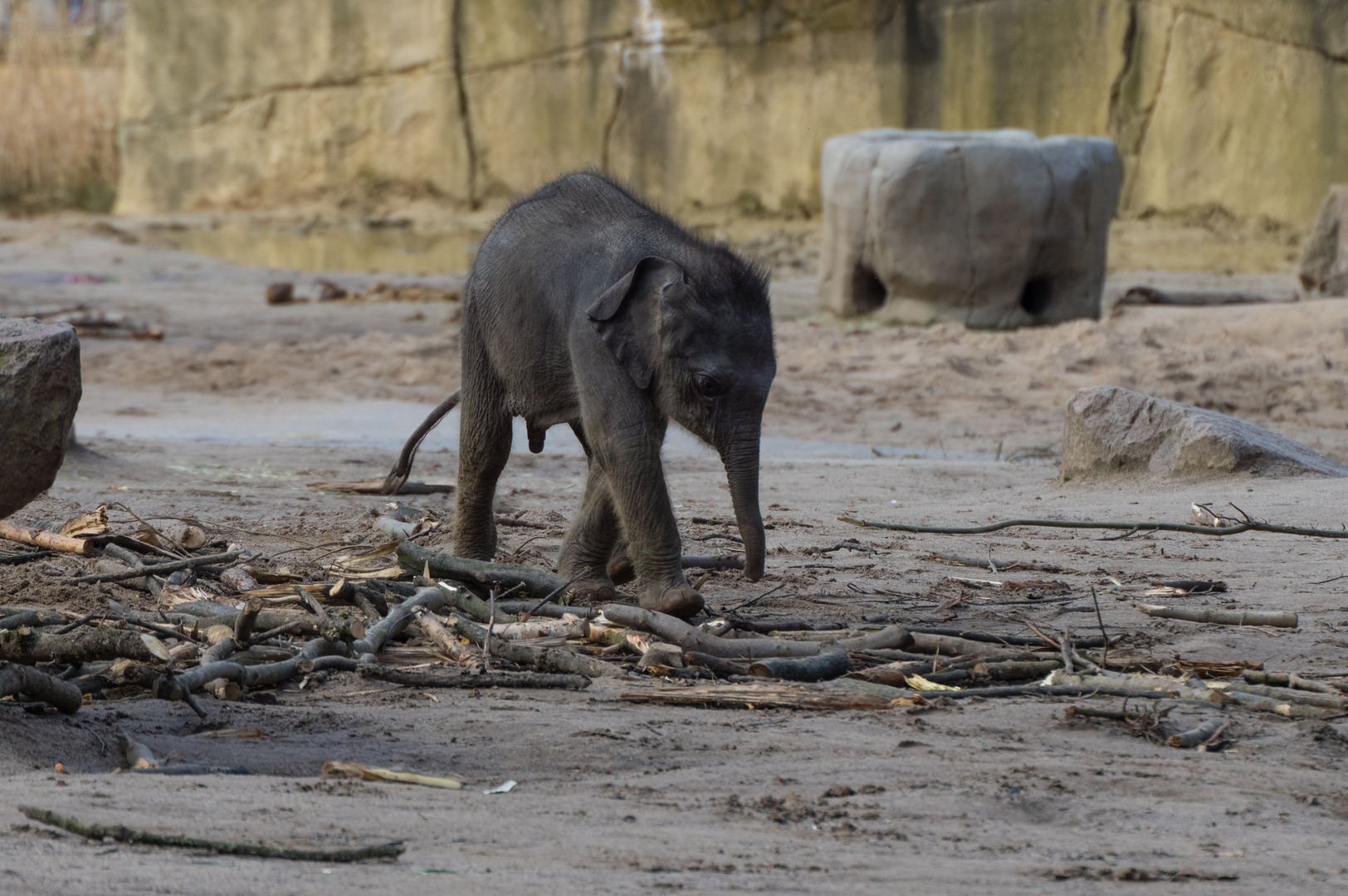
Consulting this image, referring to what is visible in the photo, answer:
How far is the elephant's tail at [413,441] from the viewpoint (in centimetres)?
541

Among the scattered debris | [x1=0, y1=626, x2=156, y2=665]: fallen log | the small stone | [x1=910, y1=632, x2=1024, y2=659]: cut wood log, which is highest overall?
[x1=0, y1=626, x2=156, y2=665]: fallen log

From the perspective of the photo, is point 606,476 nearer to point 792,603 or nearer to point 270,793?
point 792,603

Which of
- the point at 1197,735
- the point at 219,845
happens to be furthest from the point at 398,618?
the point at 1197,735

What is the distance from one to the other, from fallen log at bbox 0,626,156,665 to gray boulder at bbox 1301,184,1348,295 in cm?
1109

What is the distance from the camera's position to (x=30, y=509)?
18.0ft

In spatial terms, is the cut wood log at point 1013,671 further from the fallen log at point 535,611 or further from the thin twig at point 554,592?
the thin twig at point 554,592

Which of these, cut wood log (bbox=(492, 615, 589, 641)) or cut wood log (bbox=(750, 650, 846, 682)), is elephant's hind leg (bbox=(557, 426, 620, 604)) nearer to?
cut wood log (bbox=(492, 615, 589, 641))

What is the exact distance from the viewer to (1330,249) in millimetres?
12391

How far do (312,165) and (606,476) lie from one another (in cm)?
1698

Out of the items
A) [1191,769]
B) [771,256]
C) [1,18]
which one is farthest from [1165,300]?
[1,18]

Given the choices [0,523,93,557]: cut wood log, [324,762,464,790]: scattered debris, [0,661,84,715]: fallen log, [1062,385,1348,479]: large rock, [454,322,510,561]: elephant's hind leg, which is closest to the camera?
[324,762,464,790]: scattered debris

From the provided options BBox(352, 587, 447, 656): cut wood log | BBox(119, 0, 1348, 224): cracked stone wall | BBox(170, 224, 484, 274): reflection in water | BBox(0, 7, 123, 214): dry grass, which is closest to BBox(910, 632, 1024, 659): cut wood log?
BBox(352, 587, 447, 656): cut wood log

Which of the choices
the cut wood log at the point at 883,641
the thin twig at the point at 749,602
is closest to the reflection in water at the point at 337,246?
the thin twig at the point at 749,602

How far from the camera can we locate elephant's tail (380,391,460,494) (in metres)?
5.41
